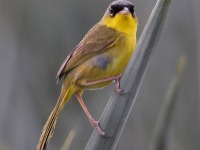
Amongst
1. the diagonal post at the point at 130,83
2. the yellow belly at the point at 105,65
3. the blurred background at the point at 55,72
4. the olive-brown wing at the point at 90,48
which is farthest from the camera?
the blurred background at the point at 55,72

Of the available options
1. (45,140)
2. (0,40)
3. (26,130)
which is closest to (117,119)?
(45,140)

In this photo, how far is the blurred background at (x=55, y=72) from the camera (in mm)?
Answer: 3461

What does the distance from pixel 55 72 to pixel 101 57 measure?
1.14 metres

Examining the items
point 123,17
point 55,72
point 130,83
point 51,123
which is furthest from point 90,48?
point 130,83

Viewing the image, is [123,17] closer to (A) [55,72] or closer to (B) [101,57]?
(B) [101,57]

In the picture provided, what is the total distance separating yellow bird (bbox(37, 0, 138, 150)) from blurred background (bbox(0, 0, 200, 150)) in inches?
20.0

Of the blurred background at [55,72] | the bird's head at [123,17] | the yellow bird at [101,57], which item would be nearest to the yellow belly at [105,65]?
the yellow bird at [101,57]

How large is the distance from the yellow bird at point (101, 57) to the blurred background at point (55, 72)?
0.51 meters

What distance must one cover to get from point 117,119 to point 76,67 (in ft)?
3.61

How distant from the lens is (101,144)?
1.95 metres

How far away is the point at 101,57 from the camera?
2.97 m

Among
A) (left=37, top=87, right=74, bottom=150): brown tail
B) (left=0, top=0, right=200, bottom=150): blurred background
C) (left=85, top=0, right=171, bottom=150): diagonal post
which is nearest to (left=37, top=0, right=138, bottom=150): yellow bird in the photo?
(left=37, top=87, right=74, bottom=150): brown tail

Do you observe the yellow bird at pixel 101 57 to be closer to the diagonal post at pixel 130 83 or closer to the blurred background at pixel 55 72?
the blurred background at pixel 55 72

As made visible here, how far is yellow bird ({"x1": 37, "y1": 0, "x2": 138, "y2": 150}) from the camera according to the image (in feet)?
9.45
